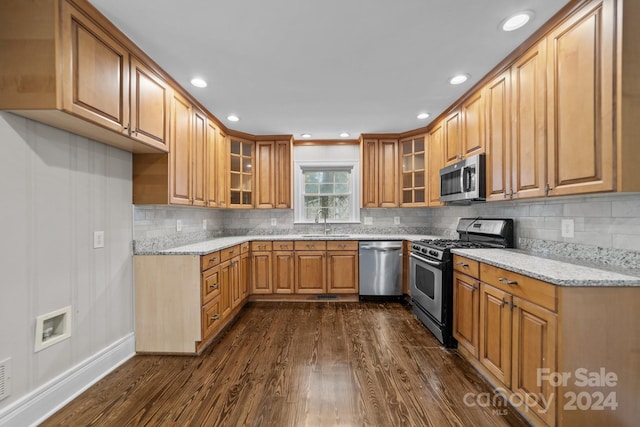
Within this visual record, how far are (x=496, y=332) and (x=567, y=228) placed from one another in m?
0.95

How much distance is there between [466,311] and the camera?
7.30 ft

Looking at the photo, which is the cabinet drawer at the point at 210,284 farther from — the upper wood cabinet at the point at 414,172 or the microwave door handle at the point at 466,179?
the upper wood cabinet at the point at 414,172

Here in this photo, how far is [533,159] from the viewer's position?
75.2 inches

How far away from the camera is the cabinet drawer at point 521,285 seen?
1377 mm

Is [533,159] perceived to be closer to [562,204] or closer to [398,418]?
[562,204]

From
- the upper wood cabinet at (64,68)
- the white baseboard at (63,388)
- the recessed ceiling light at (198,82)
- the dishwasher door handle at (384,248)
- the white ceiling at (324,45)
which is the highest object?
the white ceiling at (324,45)

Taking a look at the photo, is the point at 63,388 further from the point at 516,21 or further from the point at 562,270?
the point at 516,21

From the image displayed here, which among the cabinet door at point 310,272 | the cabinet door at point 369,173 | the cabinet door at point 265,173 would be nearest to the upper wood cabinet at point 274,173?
the cabinet door at point 265,173

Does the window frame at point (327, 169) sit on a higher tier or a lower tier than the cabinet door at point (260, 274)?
higher

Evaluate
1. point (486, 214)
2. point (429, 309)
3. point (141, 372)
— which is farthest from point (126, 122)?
point (486, 214)

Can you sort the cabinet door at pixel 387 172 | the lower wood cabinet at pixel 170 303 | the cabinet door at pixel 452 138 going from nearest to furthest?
the lower wood cabinet at pixel 170 303, the cabinet door at pixel 452 138, the cabinet door at pixel 387 172

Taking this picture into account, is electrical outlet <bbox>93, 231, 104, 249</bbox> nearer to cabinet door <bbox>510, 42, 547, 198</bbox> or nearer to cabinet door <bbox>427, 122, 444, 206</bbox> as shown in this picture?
cabinet door <bbox>510, 42, 547, 198</bbox>

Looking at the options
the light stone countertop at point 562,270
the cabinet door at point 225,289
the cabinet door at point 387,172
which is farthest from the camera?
the cabinet door at point 387,172

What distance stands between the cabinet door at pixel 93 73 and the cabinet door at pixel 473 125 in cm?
302
